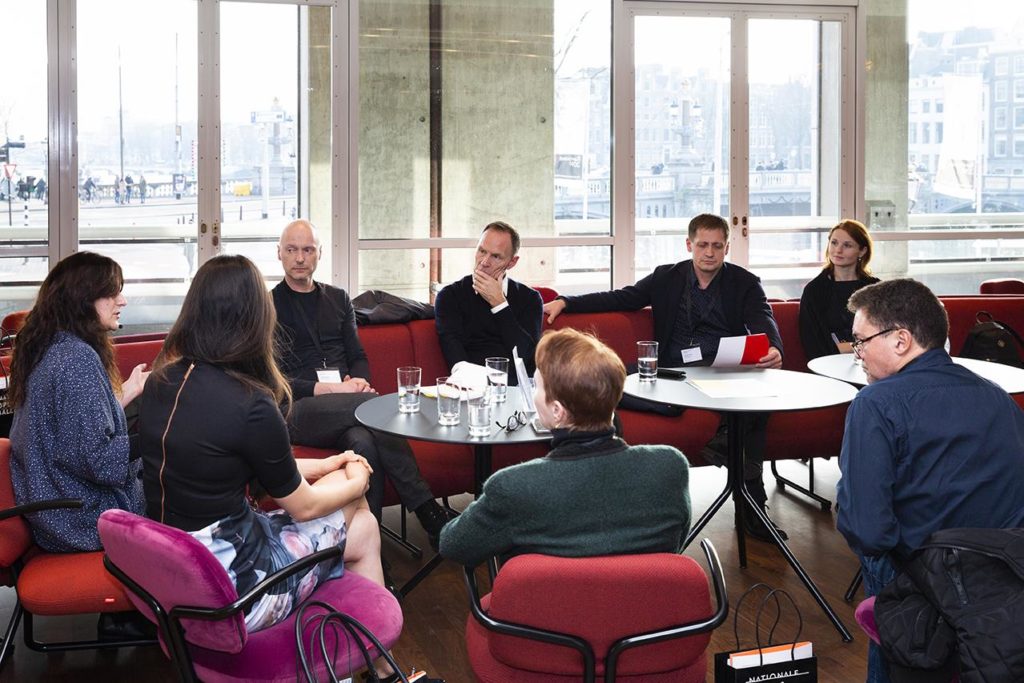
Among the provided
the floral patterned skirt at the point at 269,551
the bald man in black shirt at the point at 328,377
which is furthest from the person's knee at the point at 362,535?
the bald man in black shirt at the point at 328,377

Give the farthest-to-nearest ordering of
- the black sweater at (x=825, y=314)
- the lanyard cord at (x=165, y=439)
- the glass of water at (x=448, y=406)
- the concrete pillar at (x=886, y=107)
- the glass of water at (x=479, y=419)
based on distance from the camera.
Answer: the concrete pillar at (x=886, y=107) < the black sweater at (x=825, y=314) < the glass of water at (x=448, y=406) < the glass of water at (x=479, y=419) < the lanyard cord at (x=165, y=439)

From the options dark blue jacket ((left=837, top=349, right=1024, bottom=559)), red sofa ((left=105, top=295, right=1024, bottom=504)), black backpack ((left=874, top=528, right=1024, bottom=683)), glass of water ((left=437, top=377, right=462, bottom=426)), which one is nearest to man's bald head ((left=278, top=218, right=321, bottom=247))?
red sofa ((left=105, top=295, right=1024, bottom=504))

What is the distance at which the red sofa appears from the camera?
15.1ft

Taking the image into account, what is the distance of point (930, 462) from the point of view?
250 centimetres

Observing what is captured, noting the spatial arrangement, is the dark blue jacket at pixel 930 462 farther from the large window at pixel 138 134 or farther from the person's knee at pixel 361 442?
the large window at pixel 138 134

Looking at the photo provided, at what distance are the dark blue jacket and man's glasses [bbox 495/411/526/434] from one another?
1.19 m

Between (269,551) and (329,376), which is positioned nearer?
(269,551)

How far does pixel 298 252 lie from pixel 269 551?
8.13 feet

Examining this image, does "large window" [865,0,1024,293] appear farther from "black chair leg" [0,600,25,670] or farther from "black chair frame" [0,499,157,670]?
"black chair leg" [0,600,25,670]

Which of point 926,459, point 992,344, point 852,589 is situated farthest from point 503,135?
point 926,459

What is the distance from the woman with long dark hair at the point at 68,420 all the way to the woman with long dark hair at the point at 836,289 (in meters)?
3.59

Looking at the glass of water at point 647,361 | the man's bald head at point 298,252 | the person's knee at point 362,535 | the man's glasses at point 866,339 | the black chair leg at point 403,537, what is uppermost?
the man's bald head at point 298,252

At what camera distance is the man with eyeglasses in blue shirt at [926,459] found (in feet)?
8.16

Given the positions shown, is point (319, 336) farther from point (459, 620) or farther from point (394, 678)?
point (394, 678)
